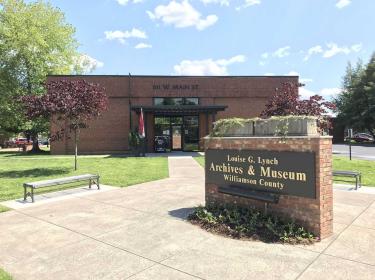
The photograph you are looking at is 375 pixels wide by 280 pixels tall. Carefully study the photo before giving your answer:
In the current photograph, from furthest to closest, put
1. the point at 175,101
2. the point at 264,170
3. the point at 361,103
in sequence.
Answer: the point at 361,103, the point at 175,101, the point at 264,170

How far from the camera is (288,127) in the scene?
5801 mm

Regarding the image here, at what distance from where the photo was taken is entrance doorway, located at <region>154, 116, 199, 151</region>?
1099 inches

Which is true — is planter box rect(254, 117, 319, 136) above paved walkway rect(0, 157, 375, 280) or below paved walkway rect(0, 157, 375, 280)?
above

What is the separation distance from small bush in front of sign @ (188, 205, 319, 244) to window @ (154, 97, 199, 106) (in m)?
21.4

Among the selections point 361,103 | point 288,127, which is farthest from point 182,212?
point 361,103

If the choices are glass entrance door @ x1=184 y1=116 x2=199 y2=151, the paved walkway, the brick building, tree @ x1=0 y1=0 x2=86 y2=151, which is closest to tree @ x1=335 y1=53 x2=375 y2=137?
the brick building

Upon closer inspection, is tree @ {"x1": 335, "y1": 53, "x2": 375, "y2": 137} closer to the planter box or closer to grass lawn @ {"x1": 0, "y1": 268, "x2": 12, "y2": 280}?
the planter box

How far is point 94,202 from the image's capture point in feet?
27.8

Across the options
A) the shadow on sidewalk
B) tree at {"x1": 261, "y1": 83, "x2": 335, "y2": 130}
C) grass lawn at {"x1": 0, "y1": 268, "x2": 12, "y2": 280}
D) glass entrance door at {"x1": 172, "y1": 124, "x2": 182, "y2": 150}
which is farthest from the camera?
glass entrance door at {"x1": 172, "y1": 124, "x2": 182, "y2": 150}

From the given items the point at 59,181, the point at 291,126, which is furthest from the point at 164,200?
the point at 291,126

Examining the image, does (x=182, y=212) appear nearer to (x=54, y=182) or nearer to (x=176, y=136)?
(x=54, y=182)

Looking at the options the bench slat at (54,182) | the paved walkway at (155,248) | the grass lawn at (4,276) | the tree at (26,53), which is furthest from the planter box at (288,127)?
the tree at (26,53)

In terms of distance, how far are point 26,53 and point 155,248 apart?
103ft

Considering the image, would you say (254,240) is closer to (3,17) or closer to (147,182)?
(147,182)
